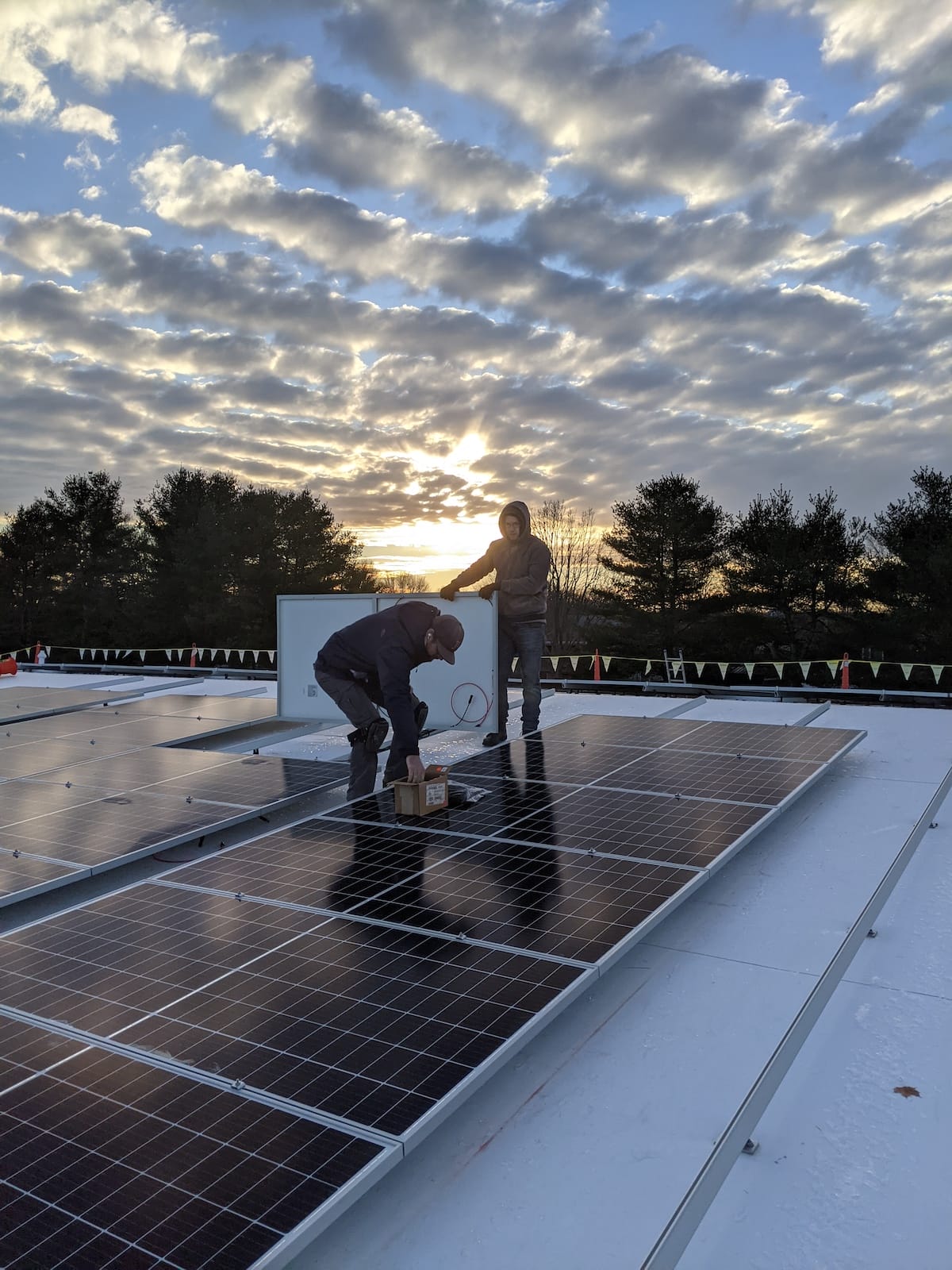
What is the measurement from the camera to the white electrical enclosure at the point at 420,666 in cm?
929

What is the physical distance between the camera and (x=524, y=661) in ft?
30.8

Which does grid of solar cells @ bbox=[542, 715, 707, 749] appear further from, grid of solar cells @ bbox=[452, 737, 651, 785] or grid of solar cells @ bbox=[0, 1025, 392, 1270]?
grid of solar cells @ bbox=[0, 1025, 392, 1270]

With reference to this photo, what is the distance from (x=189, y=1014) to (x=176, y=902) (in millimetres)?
1243

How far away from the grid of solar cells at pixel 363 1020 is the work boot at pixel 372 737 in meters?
3.16

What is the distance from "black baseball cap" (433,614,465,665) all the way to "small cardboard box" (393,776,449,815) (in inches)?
34.3

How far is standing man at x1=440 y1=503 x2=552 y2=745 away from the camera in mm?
9156

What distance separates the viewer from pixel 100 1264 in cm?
203

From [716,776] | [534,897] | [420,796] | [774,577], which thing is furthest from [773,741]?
[774,577]

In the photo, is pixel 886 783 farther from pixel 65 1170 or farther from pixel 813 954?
pixel 65 1170

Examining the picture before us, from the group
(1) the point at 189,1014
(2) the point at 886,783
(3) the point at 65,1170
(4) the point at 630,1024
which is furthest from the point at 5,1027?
(2) the point at 886,783

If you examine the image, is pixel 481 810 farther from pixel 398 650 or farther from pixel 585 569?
pixel 585 569

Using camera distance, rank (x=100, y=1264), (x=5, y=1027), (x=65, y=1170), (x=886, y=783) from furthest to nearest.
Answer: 1. (x=886, y=783)
2. (x=5, y=1027)
3. (x=65, y=1170)
4. (x=100, y=1264)

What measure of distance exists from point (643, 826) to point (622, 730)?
353 centimetres

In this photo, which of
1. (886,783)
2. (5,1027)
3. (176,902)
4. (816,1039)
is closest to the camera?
(5,1027)
